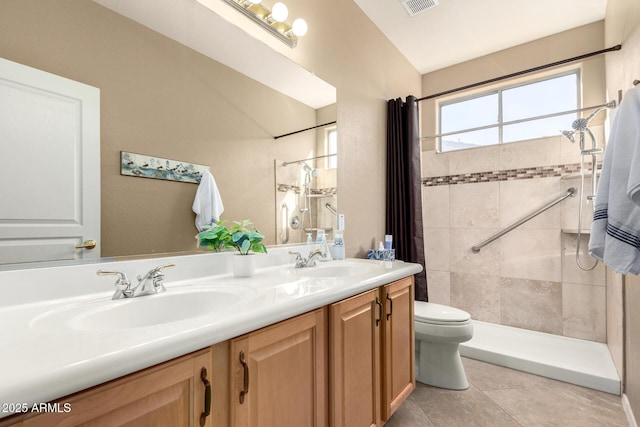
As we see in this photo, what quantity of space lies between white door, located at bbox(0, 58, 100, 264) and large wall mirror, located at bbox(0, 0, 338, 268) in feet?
0.08

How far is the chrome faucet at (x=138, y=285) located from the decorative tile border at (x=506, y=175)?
2786mm

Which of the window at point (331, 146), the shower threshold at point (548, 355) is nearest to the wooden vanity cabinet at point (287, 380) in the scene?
the window at point (331, 146)

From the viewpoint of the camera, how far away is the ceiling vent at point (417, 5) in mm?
2180

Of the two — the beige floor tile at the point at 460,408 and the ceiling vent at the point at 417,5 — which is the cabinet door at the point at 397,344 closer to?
the beige floor tile at the point at 460,408

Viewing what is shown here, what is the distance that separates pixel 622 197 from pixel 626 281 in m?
1.10

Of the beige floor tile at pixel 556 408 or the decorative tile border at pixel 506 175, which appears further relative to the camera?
the decorative tile border at pixel 506 175

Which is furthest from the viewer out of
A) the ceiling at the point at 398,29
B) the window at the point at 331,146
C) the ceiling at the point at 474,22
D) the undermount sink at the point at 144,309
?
the ceiling at the point at 474,22

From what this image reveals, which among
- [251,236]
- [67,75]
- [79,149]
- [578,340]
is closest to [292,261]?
[251,236]

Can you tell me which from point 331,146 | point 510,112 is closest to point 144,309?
point 331,146

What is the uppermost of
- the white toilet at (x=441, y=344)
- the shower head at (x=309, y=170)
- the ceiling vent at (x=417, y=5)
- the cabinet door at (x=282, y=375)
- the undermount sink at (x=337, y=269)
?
the ceiling vent at (x=417, y=5)

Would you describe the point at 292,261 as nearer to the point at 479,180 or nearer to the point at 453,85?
the point at 479,180

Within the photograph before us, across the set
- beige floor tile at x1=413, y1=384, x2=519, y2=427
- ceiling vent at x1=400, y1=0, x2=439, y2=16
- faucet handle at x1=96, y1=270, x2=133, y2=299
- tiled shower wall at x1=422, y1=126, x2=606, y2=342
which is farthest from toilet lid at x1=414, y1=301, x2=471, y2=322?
ceiling vent at x1=400, y1=0, x2=439, y2=16

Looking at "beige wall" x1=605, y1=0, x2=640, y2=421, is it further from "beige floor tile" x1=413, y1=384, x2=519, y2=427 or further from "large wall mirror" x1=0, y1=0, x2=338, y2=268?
"large wall mirror" x1=0, y1=0, x2=338, y2=268

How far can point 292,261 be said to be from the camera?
1.70 m
